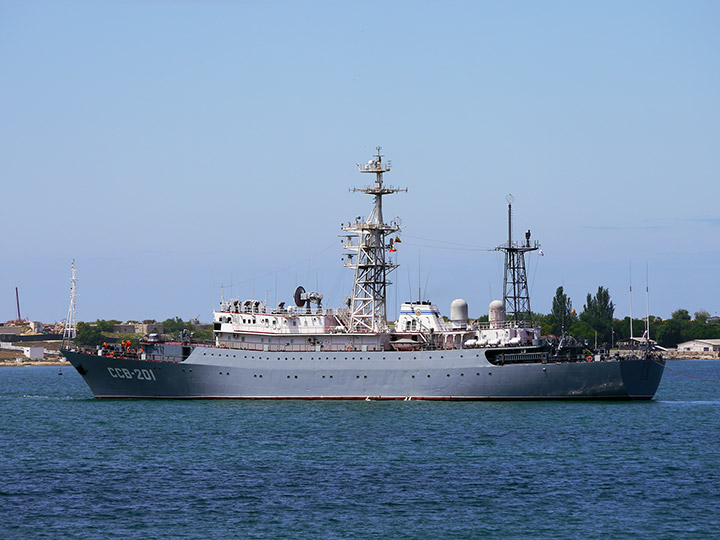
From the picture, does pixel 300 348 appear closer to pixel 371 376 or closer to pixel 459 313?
pixel 371 376

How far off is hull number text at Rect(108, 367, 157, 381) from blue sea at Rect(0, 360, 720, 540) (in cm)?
411

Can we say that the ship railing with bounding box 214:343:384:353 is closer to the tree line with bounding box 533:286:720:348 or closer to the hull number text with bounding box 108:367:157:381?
the hull number text with bounding box 108:367:157:381

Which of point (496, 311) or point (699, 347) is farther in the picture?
point (699, 347)

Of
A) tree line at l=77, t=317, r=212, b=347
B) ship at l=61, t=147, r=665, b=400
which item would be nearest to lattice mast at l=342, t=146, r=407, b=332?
ship at l=61, t=147, r=665, b=400

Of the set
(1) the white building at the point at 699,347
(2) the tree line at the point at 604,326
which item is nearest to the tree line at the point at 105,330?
(2) the tree line at the point at 604,326

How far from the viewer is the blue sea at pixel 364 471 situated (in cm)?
2588

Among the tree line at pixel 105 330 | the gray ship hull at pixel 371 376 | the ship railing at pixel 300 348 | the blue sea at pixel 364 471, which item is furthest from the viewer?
the tree line at pixel 105 330

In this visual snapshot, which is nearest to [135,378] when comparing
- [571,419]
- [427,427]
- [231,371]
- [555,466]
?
[231,371]

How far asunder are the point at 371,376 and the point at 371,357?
1.01m

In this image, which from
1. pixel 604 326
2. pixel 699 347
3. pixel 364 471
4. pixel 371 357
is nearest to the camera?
pixel 364 471

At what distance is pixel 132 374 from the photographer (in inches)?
2221

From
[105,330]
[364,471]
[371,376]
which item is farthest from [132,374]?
[105,330]

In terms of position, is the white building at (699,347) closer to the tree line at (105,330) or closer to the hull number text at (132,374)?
the tree line at (105,330)

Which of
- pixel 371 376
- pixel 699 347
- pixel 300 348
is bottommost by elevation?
pixel 371 376
